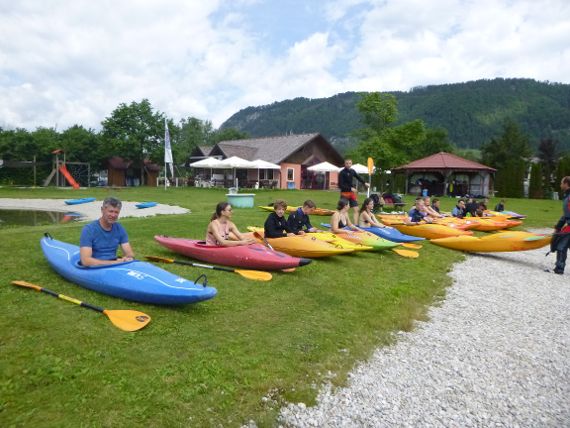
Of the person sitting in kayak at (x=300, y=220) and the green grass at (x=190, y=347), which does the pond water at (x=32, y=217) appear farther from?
the person sitting in kayak at (x=300, y=220)

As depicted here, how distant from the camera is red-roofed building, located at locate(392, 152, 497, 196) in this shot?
31.4m

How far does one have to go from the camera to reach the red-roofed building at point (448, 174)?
3142 cm

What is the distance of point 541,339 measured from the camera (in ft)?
18.6

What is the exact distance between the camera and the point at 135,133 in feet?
120

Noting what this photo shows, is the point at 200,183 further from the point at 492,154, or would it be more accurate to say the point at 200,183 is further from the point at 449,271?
the point at 492,154

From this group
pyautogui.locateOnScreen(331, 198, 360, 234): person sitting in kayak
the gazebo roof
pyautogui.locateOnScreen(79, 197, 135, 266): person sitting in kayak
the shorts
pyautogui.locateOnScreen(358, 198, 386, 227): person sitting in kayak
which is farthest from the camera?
the gazebo roof

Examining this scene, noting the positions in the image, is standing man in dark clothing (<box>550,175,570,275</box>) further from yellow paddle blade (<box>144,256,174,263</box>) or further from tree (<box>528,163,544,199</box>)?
tree (<box>528,163,544,199</box>)

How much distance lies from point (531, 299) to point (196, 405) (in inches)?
265

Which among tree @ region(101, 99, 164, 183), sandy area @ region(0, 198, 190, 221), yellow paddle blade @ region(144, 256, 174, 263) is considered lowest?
yellow paddle blade @ region(144, 256, 174, 263)

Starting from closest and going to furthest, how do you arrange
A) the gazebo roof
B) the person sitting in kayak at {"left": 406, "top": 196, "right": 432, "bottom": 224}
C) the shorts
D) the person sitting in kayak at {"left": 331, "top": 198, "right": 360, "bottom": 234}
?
the person sitting in kayak at {"left": 331, "top": 198, "right": 360, "bottom": 234} < the shorts < the person sitting in kayak at {"left": 406, "top": 196, "right": 432, "bottom": 224} < the gazebo roof

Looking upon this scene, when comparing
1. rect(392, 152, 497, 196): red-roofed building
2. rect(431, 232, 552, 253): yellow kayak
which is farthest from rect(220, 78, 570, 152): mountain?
rect(431, 232, 552, 253): yellow kayak

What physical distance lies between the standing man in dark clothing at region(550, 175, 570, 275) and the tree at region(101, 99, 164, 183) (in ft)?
111

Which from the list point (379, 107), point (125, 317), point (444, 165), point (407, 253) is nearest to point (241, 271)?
point (125, 317)

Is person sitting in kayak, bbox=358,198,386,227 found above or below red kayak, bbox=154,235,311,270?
above
